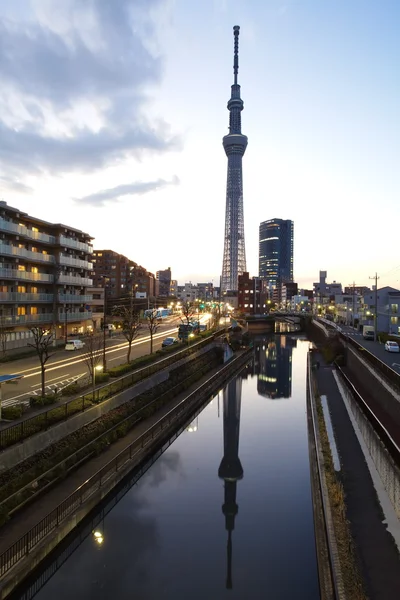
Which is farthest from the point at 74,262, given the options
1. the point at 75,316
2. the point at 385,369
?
the point at 385,369

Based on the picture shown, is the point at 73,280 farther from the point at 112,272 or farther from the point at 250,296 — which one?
the point at 250,296

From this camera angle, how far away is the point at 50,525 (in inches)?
434

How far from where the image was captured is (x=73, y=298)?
42.2 m

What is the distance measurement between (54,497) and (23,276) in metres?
25.5

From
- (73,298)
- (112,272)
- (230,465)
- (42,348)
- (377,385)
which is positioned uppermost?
(112,272)

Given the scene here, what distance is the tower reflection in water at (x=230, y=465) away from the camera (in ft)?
46.8

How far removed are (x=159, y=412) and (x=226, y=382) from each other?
Answer: 16827 mm

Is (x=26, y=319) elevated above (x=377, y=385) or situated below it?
above

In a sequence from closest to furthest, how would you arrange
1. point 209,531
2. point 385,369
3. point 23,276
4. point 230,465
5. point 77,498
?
point 77,498 < point 209,531 < point 230,465 < point 385,369 < point 23,276

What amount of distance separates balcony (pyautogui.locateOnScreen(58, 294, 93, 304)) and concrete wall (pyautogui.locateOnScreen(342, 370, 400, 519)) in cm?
2851

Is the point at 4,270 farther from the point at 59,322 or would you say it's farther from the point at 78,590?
the point at 78,590

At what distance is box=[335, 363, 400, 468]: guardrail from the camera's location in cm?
1765

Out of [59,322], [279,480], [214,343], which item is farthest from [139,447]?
[214,343]

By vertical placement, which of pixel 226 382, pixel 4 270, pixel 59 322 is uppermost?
pixel 4 270
